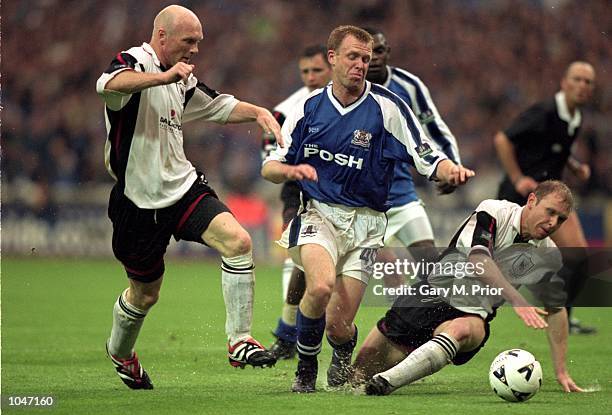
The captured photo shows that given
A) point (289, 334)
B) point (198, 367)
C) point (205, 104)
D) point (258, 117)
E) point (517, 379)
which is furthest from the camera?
point (289, 334)

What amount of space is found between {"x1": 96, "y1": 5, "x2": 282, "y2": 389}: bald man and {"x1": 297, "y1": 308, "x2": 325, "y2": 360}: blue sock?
1.30 ft

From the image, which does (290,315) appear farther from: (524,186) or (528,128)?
(528,128)

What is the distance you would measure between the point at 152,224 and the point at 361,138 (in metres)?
1.41

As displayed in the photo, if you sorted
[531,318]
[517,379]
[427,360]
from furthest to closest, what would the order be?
[427,360]
[517,379]
[531,318]

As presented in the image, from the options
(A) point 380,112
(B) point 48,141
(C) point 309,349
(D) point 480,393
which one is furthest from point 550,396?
(B) point 48,141

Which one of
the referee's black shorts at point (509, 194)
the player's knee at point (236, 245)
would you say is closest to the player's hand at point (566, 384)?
the player's knee at point (236, 245)

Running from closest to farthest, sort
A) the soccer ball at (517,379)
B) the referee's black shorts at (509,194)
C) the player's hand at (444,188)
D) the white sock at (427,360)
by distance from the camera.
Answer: the soccer ball at (517,379) → the white sock at (427,360) → the player's hand at (444,188) → the referee's black shorts at (509,194)

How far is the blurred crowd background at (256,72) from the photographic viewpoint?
18.9m

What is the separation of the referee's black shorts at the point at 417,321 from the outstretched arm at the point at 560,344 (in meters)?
0.46

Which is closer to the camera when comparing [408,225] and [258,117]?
[258,117]

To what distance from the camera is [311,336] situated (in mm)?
6688

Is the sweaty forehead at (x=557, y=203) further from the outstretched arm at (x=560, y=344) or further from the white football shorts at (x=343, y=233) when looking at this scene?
the white football shorts at (x=343, y=233)

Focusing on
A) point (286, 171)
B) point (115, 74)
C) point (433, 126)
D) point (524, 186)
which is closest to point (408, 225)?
point (433, 126)

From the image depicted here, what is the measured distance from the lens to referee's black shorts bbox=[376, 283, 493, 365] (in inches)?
263
